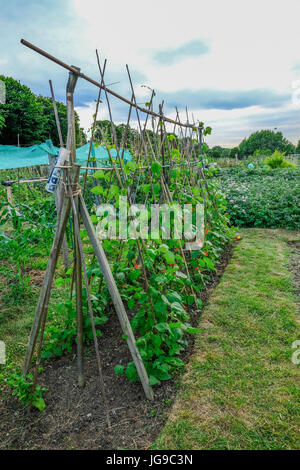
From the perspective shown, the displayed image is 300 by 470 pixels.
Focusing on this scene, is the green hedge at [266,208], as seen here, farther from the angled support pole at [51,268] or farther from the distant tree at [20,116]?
the distant tree at [20,116]

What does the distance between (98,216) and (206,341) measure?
150 cm

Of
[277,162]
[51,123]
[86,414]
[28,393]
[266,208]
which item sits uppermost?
[51,123]

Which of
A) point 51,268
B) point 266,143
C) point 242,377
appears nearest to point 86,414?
point 51,268

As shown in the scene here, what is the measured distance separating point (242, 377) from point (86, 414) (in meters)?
1.17

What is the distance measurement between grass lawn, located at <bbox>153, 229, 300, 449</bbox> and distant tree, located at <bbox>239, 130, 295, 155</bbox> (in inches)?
1862

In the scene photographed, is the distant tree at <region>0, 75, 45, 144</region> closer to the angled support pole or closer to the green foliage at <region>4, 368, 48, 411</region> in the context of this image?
the angled support pole

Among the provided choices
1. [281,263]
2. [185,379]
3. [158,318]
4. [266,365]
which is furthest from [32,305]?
[281,263]

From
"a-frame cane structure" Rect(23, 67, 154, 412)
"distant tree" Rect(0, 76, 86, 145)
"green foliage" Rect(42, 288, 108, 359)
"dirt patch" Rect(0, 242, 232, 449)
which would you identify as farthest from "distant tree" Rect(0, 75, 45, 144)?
"dirt patch" Rect(0, 242, 232, 449)

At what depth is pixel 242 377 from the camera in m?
2.22

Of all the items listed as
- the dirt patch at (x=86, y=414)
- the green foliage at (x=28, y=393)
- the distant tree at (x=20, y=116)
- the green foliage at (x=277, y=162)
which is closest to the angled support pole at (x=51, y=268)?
the green foliage at (x=28, y=393)

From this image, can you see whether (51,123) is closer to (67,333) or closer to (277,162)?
(277,162)

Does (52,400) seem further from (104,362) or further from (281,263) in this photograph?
(281,263)

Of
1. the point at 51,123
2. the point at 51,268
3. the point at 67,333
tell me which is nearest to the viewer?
the point at 51,268

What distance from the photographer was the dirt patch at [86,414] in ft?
5.60
